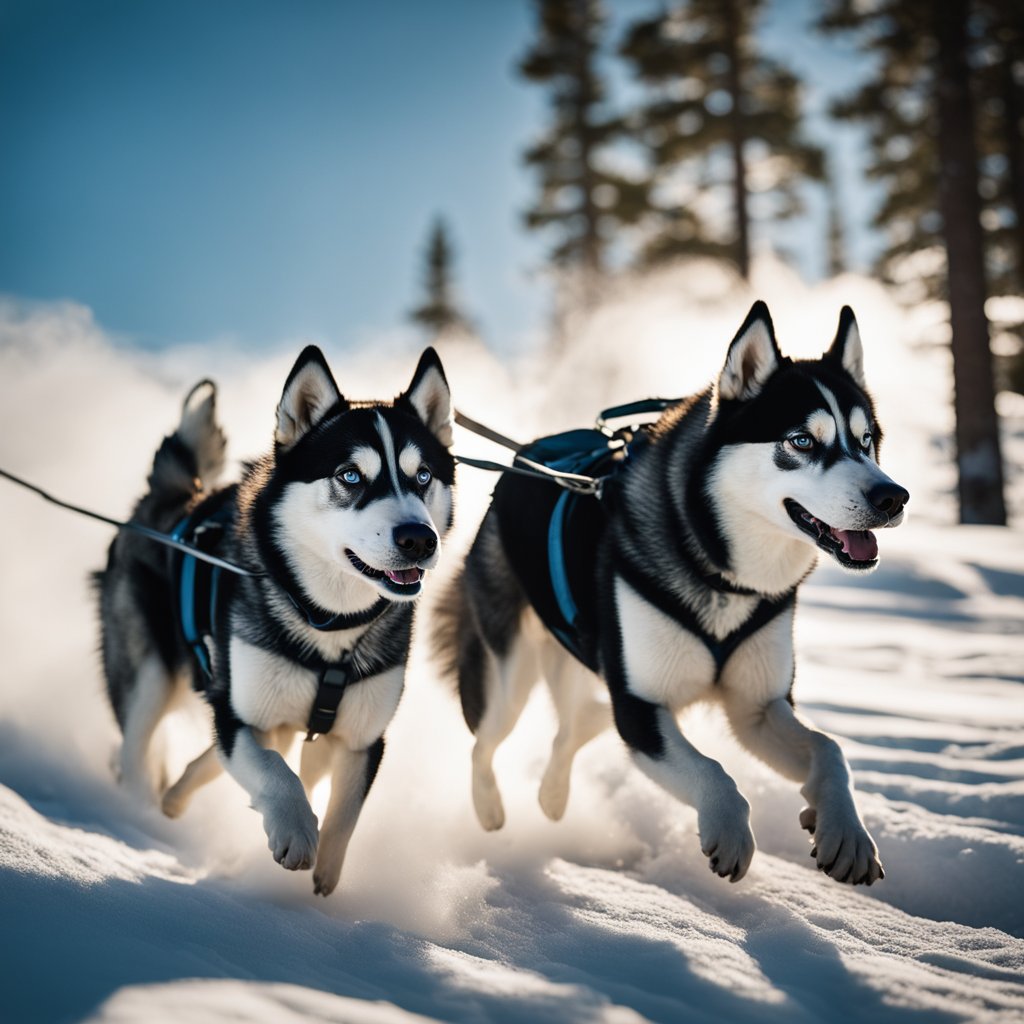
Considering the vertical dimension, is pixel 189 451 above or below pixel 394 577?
above

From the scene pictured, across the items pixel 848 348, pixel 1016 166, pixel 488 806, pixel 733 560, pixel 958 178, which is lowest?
pixel 488 806

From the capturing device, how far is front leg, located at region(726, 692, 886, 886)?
8.27 ft

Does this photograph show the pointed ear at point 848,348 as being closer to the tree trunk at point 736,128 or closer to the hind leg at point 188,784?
the hind leg at point 188,784

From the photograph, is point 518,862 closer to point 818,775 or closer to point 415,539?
point 818,775

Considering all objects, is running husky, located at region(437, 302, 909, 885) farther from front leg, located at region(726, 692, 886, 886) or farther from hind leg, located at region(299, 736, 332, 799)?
hind leg, located at region(299, 736, 332, 799)

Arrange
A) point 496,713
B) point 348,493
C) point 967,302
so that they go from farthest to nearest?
point 967,302 < point 496,713 < point 348,493

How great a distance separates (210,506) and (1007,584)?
5806 millimetres

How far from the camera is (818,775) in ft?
9.05

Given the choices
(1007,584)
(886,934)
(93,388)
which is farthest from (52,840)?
(1007,584)

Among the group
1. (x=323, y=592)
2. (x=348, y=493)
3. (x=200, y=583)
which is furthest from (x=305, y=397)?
(x=200, y=583)

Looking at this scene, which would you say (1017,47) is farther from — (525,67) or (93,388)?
(525,67)

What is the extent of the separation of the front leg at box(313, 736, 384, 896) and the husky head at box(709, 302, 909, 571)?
1304mm

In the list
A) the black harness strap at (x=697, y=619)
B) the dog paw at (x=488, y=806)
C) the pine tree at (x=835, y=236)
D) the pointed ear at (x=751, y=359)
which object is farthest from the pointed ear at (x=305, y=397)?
the pine tree at (x=835, y=236)

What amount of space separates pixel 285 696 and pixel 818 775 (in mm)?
1541
